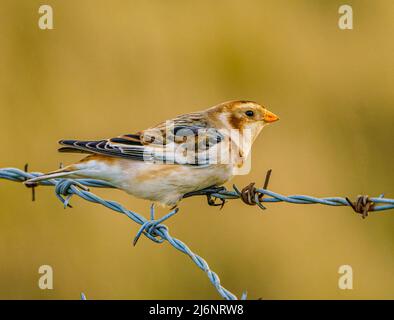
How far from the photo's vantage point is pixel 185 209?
9094 mm

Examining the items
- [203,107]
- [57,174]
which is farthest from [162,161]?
[203,107]

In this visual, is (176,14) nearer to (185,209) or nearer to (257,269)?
(185,209)

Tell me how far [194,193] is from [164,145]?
1.43ft

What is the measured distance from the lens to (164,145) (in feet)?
19.9

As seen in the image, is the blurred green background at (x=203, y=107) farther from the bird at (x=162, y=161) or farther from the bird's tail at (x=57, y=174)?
the bird's tail at (x=57, y=174)

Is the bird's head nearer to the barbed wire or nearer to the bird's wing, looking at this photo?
the bird's wing

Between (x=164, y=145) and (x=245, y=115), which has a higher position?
(x=245, y=115)

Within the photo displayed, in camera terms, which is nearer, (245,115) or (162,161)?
(162,161)

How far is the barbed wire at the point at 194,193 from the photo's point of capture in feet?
15.8

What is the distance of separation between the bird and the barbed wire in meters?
0.14

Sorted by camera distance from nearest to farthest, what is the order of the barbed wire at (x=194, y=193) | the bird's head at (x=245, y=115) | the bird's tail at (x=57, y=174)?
the barbed wire at (x=194, y=193) < the bird's tail at (x=57, y=174) < the bird's head at (x=245, y=115)

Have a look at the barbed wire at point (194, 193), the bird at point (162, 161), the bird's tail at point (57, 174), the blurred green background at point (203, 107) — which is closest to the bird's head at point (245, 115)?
the bird at point (162, 161)

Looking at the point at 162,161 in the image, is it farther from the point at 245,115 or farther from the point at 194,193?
the point at 245,115

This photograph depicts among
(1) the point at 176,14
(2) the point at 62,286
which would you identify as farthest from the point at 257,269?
(1) the point at 176,14
